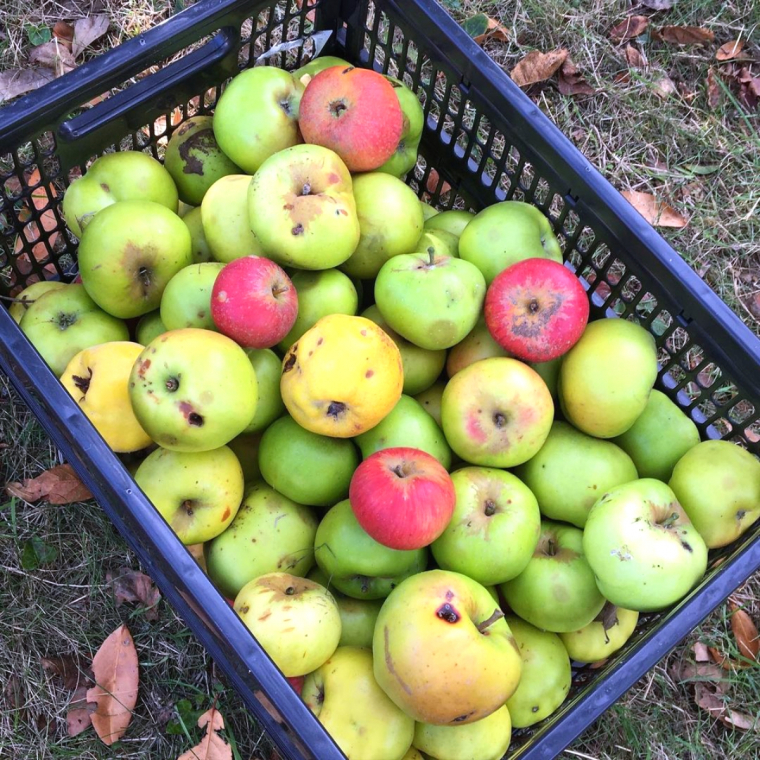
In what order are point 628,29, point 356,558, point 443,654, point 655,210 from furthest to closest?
point 628,29, point 655,210, point 356,558, point 443,654

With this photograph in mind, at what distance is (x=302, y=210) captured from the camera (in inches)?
59.2

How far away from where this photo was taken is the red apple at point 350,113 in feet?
5.30

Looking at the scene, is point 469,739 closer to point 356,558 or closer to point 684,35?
A: point 356,558

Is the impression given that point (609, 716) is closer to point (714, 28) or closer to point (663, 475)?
point (663, 475)

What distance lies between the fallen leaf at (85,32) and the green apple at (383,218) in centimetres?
130

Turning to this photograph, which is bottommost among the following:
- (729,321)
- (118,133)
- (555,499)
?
(555,499)

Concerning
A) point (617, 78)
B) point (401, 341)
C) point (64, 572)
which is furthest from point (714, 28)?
point (64, 572)

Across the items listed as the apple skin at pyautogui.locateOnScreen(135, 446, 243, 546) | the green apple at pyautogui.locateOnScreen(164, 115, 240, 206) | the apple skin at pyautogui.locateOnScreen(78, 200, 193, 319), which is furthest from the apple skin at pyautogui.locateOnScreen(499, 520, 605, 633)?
the green apple at pyautogui.locateOnScreen(164, 115, 240, 206)

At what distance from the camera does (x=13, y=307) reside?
69.7 inches

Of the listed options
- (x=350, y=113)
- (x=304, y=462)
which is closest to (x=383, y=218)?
(x=350, y=113)

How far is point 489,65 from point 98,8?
153cm

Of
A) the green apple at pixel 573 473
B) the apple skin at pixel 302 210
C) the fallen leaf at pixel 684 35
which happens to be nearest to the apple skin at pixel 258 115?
the apple skin at pixel 302 210

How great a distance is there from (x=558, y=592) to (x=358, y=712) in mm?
441

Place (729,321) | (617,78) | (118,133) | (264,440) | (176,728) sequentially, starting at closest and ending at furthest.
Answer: (729,321)
(264,440)
(118,133)
(176,728)
(617,78)
